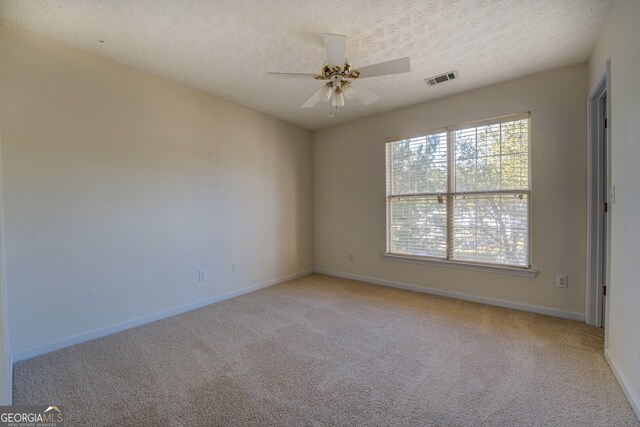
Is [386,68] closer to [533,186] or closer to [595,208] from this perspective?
[533,186]

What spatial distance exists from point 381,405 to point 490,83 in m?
3.34

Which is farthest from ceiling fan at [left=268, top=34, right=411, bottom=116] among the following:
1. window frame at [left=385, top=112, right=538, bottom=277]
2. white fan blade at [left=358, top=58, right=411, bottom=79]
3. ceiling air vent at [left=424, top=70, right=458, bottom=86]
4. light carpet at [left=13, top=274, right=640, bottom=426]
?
light carpet at [left=13, top=274, right=640, bottom=426]

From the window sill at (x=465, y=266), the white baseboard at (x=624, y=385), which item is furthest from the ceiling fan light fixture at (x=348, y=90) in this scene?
the white baseboard at (x=624, y=385)

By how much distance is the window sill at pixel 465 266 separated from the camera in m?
2.96

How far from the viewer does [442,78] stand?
2928 mm

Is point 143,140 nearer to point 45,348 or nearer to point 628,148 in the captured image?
point 45,348

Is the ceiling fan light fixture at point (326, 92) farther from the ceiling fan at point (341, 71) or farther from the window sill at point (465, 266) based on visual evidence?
the window sill at point (465, 266)

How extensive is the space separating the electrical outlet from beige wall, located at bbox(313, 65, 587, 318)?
4 cm

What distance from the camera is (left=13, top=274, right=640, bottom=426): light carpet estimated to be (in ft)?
5.02

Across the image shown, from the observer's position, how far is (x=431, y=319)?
280 centimetres

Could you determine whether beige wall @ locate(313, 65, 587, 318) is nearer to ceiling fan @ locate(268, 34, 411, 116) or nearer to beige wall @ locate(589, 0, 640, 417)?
beige wall @ locate(589, 0, 640, 417)

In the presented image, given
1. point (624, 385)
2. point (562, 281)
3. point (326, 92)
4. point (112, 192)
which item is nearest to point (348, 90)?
point (326, 92)

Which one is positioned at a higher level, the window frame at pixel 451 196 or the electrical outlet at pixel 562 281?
the window frame at pixel 451 196

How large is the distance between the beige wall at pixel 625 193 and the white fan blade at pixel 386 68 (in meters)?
1.26
